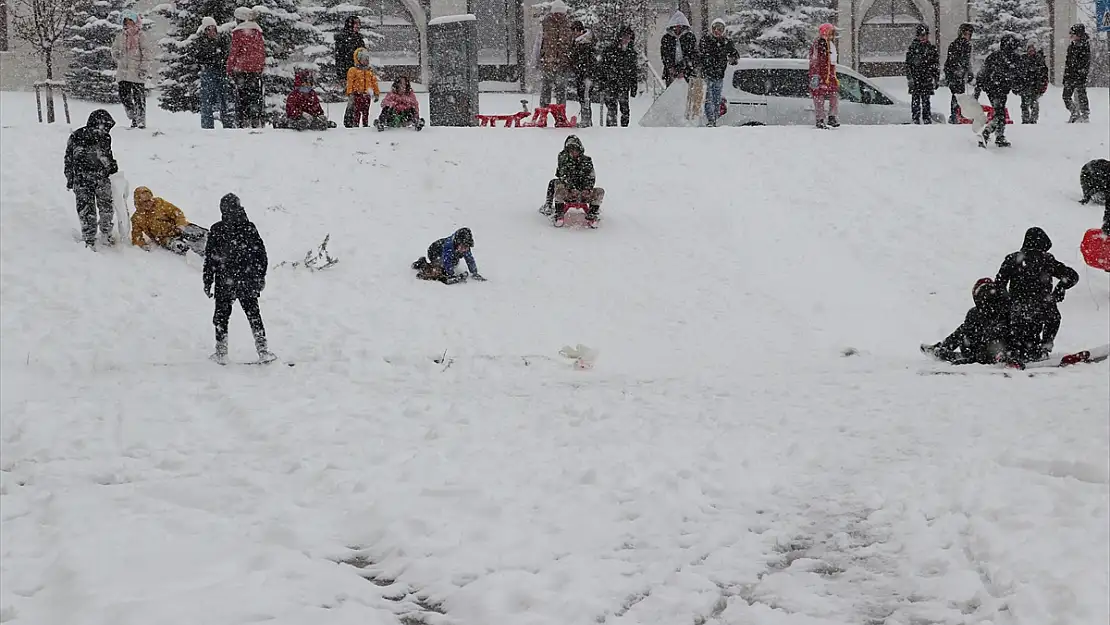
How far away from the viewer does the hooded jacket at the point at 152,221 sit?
12.7 metres

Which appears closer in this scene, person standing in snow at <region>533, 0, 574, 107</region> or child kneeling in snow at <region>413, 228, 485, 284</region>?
child kneeling in snow at <region>413, 228, 485, 284</region>

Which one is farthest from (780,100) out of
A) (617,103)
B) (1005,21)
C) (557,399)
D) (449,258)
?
(1005,21)

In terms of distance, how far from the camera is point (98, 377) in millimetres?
8852

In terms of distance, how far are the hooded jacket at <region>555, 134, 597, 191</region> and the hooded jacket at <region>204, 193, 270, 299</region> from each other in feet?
19.6

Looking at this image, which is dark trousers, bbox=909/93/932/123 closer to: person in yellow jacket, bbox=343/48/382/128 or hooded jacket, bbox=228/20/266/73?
person in yellow jacket, bbox=343/48/382/128

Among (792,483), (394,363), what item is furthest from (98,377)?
(792,483)

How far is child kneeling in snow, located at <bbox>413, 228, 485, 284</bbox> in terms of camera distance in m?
12.5

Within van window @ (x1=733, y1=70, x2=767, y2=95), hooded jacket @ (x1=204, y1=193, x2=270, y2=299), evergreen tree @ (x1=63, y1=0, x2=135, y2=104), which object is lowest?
hooded jacket @ (x1=204, y1=193, x2=270, y2=299)

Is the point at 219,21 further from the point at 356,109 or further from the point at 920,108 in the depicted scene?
the point at 920,108

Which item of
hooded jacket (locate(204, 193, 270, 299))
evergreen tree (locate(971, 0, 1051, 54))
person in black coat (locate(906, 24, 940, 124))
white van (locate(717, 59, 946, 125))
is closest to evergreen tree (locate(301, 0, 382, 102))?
white van (locate(717, 59, 946, 125))

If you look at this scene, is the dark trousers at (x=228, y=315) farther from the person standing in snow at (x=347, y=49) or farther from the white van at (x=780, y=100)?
the white van at (x=780, y=100)

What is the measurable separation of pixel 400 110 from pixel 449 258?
5.85 m

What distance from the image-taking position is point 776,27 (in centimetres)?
3372

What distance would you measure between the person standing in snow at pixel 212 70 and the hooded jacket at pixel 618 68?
597 centimetres
